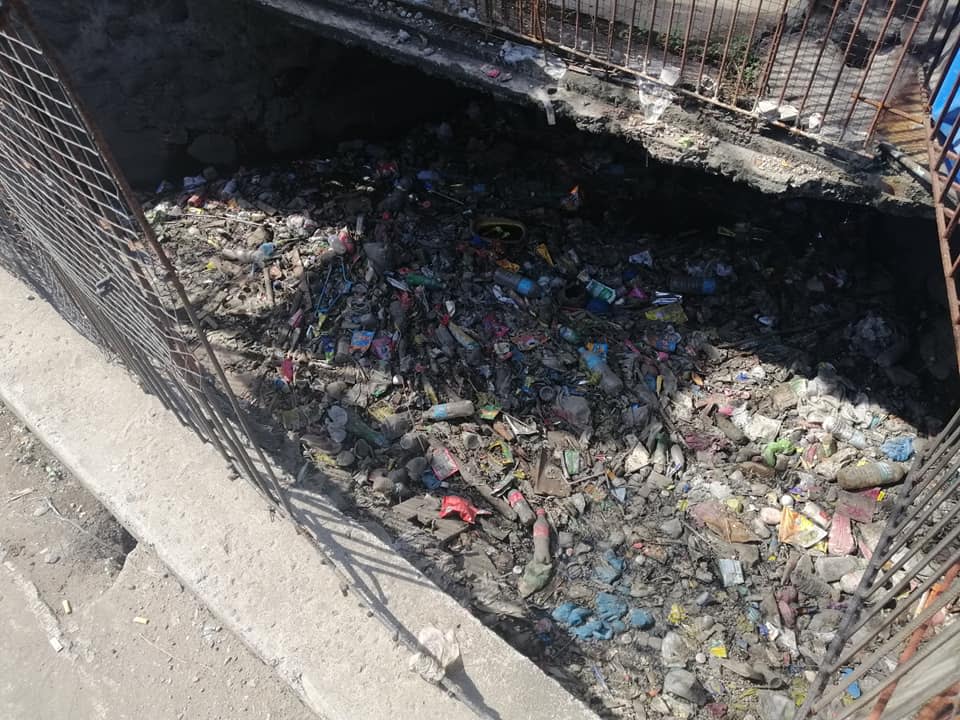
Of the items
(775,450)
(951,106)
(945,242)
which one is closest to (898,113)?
(951,106)

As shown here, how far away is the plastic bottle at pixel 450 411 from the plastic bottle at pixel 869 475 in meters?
2.24

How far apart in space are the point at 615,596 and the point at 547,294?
2.19 meters

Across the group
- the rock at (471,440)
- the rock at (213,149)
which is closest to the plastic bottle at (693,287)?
the rock at (471,440)

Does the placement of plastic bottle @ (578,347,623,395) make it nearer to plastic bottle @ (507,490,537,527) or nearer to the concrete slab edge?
plastic bottle @ (507,490,537,527)

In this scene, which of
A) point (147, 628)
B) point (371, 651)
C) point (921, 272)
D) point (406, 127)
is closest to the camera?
point (371, 651)

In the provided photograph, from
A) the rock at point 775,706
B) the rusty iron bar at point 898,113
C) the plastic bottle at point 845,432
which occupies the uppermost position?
the rusty iron bar at point 898,113

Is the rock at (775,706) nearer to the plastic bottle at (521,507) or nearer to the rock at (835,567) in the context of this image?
the rock at (835,567)

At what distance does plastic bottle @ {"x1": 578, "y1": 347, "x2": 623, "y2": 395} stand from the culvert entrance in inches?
0.9

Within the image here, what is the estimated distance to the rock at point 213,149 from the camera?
571 cm

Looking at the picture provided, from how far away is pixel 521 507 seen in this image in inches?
144

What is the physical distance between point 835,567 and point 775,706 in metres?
0.86

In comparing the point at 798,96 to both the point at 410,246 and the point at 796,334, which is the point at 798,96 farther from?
the point at 410,246

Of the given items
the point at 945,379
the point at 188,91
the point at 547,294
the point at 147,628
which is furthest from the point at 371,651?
the point at 188,91

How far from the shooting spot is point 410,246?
501 cm
